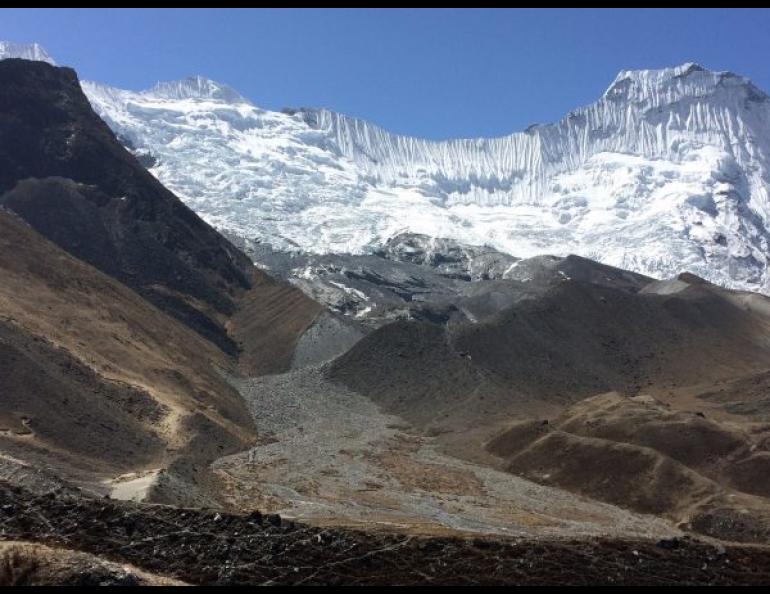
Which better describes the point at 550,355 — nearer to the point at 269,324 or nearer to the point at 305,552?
the point at 269,324

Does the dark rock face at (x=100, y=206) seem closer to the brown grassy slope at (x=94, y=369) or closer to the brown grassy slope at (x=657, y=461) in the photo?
the brown grassy slope at (x=94, y=369)

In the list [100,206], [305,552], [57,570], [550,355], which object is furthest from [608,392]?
[57,570]

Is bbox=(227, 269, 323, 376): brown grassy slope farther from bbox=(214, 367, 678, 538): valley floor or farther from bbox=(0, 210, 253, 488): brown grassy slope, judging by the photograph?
bbox=(214, 367, 678, 538): valley floor

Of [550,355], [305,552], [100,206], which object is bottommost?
[305,552]

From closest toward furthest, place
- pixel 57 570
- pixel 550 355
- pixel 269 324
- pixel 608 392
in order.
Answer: pixel 57 570 → pixel 608 392 → pixel 550 355 → pixel 269 324

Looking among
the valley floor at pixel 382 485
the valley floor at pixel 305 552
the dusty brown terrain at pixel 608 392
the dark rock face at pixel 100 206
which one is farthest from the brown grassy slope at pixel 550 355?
the valley floor at pixel 305 552

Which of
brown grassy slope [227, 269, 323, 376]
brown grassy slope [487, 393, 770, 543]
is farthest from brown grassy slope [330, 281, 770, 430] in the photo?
brown grassy slope [487, 393, 770, 543]
